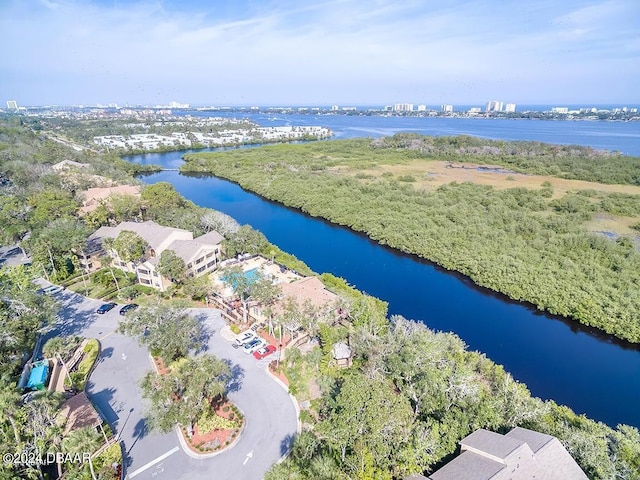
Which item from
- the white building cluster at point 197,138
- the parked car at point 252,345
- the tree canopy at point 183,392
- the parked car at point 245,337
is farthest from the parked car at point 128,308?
the white building cluster at point 197,138

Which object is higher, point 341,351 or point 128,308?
point 128,308

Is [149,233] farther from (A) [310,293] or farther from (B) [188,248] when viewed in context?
(A) [310,293]

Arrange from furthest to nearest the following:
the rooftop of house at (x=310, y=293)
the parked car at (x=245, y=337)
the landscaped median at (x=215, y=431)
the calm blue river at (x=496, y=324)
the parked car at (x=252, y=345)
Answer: the rooftop of house at (x=310, y=293) < the parked car at (x=245, y=337) < the calm blue river at (x=496, y=324) < the parked car at (x=252, y=345) < the landscaped median at (x=215, y=431)

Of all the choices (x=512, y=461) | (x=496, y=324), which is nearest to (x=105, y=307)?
(x=512, y=461)

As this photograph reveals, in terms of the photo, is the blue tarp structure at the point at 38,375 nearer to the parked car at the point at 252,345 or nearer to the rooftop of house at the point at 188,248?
the parked car at the point at 252,345

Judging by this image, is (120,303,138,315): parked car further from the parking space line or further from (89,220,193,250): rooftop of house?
the parking space line

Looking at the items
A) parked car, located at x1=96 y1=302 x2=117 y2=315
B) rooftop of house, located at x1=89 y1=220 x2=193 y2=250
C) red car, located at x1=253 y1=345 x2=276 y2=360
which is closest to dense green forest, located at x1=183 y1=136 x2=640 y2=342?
red car, located at x1=253 y1=345 x2=276 y2=360

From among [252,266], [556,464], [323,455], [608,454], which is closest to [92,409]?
[323,455]
